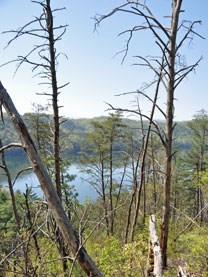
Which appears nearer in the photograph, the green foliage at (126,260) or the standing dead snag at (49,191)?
the standing dead snag at (49,191)

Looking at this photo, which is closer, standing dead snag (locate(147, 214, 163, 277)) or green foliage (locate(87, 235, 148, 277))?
standing dead snag (locate(147, 214, 163, 277))

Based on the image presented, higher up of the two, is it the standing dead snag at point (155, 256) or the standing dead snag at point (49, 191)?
the standing dead snag at point (49, 191)

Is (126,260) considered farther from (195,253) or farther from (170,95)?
(170,95)

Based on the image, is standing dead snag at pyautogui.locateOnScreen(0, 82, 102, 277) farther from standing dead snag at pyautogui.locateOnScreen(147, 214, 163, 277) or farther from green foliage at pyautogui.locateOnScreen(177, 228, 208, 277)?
green foliage at pyautogui.locateOnScreen(177, 228, 208, 277)

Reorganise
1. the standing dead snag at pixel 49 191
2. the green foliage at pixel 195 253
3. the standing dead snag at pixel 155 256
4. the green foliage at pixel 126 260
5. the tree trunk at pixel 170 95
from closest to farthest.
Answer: the standing dead snag at pixel 49 191 → the standing dead snag at pixel 155 256 → the tree trunk at pixel 170 95 → the green foliage at pixel 195 253 → the green foliage at pixel 126 260

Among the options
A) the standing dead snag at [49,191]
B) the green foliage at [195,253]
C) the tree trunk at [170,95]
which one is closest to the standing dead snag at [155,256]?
the tree trunk at [170,95]

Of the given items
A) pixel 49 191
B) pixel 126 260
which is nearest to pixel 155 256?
pixel 126 260

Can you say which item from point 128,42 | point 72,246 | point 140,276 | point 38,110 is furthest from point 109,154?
point 72,246

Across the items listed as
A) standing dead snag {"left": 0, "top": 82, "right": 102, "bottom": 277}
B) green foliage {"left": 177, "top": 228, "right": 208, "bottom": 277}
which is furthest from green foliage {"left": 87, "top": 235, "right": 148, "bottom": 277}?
standing dead snag {"left": 0, "top": 82, "right": 102, "bottom": 277}

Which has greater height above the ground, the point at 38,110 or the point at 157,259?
the point at 38,110

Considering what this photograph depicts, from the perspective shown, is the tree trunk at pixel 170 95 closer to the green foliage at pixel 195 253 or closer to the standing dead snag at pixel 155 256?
the standing dead snag at pixel 155 256

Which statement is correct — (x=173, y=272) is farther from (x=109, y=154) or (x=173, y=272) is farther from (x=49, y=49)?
(x=109, y=154)

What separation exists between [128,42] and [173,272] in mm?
4169

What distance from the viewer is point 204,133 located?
24062 millimetres
